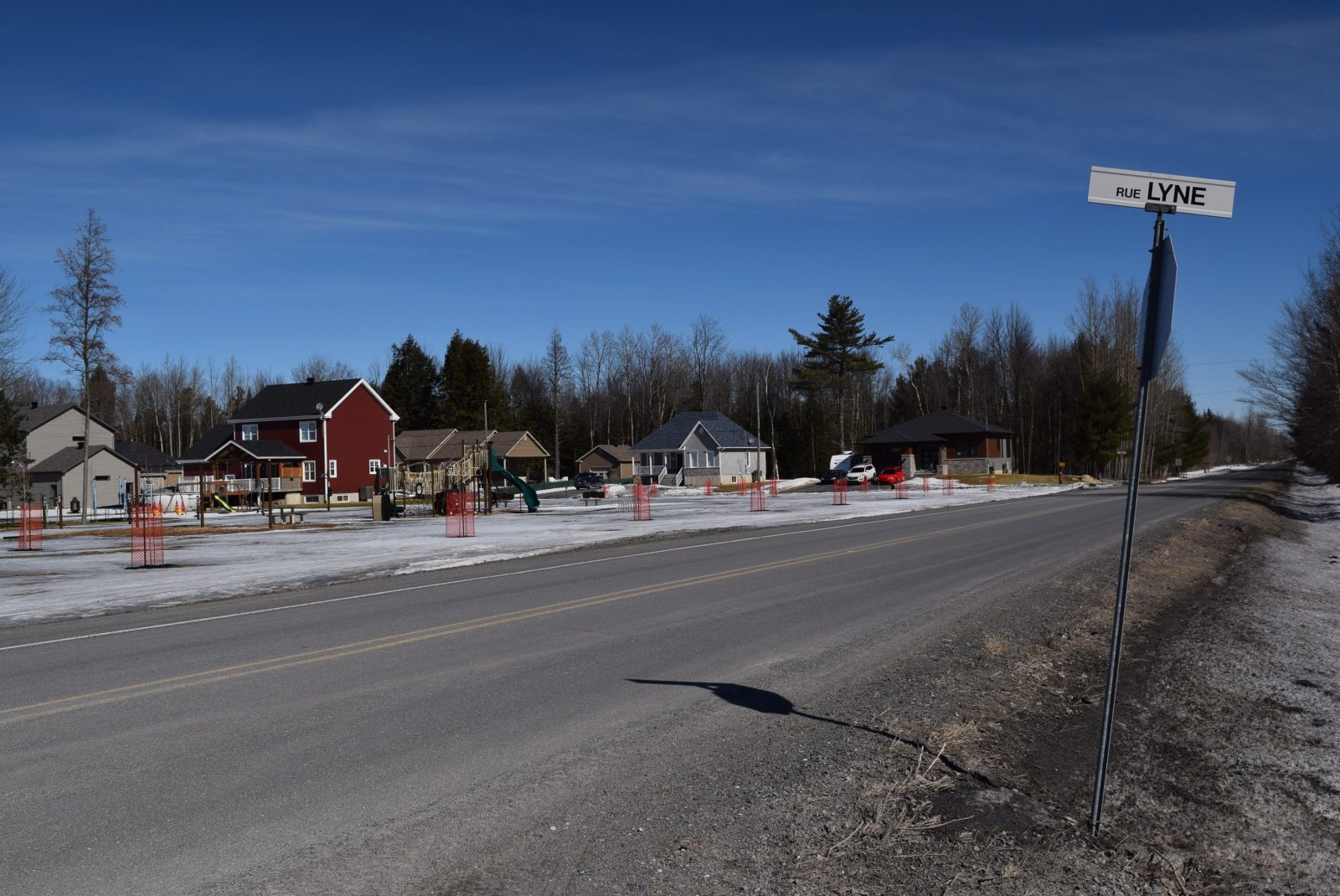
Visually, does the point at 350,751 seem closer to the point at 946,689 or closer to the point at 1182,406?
the point at 946,689

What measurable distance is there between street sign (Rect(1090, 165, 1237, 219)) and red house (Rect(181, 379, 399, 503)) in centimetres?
6576

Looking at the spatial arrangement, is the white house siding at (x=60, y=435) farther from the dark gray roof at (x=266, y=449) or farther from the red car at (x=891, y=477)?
the red car at (x=891, y=477)

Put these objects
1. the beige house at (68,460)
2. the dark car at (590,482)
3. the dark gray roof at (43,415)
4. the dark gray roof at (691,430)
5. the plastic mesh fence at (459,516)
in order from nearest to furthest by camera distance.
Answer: the plastic mesh fence at (459,516) → the dark car at (590,482) → the beige house at (68,460) → the dark gray roof at (43,415) → the dark gray roof at (691,430)

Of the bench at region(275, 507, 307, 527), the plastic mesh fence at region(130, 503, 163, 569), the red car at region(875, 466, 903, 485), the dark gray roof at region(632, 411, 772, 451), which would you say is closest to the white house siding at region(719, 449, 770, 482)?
Result: the dark gray roof at region(632, 411, 772, 451)

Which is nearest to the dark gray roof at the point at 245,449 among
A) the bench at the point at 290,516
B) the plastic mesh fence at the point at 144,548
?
the bench at the point at 290,516

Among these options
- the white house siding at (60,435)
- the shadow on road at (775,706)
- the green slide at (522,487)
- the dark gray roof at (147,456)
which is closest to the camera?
the shadow on road at (775,706)

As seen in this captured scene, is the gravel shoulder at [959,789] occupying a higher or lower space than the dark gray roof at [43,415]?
lower

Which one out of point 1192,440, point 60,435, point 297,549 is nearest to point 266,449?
point 60,435

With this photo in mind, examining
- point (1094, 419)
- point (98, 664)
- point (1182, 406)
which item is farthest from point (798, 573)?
point (1182, 406)

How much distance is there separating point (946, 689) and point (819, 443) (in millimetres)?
89592

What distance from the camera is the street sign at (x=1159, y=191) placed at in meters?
5.22

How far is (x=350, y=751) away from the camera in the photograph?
638 cm

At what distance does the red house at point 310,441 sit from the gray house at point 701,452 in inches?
887

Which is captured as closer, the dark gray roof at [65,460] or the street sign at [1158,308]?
the street sign at [1158,308]
